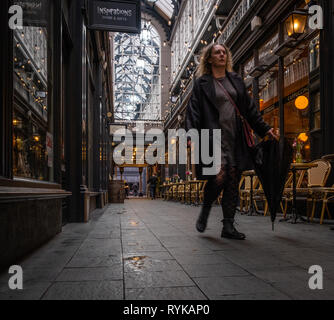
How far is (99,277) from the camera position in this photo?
204cm

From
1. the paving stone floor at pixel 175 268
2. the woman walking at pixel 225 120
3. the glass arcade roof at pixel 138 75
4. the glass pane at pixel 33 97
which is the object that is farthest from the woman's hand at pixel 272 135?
the glass arcade roof at pixel 138 75

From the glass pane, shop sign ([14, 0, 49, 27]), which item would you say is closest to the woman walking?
the glass pane

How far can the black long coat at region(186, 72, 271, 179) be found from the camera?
142 inches

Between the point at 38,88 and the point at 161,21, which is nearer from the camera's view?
the point at 38,88

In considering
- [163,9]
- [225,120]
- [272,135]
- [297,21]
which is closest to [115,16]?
[297,21]

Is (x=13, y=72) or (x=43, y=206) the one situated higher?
(x=13, y=72)

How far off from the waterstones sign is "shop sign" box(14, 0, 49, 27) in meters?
2.59

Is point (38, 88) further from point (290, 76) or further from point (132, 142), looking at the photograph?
point (132, 142)

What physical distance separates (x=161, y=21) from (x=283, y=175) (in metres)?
29.2

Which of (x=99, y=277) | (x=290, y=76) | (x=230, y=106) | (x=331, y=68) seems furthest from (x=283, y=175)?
(x=290, y=76)

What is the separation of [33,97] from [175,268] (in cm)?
207

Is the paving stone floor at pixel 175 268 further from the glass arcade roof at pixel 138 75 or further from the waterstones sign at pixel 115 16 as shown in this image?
the glass arcade roof at pixel 138 75

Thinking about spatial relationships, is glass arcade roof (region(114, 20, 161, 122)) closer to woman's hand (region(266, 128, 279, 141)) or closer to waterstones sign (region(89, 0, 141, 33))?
waterstones sign (region(89, 0, 141, 33))
